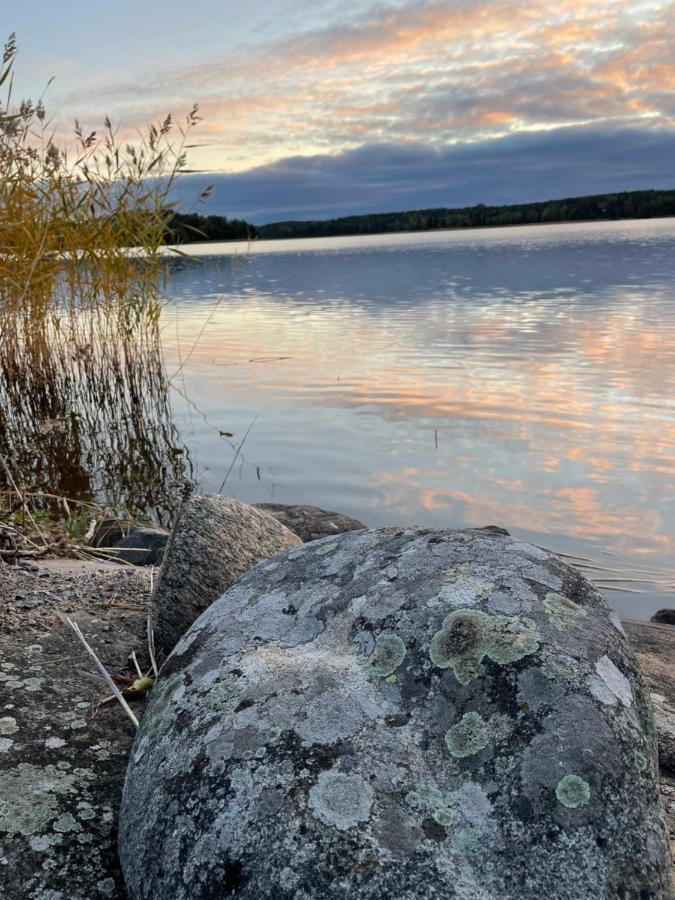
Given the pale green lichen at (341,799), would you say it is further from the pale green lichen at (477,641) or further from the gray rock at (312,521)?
the gray rock at (312,521)

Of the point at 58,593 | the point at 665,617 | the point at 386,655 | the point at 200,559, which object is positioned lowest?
the point at 665,617

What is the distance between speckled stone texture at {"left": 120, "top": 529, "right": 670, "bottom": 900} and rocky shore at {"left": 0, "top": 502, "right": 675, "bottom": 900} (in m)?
0.23

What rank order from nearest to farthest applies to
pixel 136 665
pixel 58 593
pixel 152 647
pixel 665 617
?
pixel 136 665
pixel 152 647
pixel 58 593
pixel 665 617

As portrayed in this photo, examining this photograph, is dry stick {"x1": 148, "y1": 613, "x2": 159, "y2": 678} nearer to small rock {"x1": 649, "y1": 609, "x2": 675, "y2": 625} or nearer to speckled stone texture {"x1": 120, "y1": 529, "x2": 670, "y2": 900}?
speckled stone texture {"x1": 120, "y1": 529, "x2": 670, "y2": 900}

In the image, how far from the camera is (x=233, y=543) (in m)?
3.19

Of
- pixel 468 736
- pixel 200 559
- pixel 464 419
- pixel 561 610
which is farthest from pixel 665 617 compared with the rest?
pixel 464 419

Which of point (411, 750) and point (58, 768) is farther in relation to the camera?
point (58, 768)

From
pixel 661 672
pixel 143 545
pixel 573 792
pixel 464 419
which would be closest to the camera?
pixel 573 792

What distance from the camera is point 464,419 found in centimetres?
1013

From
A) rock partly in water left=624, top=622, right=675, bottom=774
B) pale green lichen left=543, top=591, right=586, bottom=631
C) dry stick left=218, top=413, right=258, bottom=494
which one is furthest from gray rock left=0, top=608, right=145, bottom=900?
dry stick left=218, top=413, right=258, bottom=494

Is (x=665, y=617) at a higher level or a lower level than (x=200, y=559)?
lower

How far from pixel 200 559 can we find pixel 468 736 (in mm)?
1603

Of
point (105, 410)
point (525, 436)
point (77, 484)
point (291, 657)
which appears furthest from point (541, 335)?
point (291, 657)

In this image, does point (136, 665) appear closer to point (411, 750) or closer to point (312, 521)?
point (411, 750)
